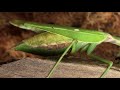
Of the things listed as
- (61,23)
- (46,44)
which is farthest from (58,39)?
(61,23)

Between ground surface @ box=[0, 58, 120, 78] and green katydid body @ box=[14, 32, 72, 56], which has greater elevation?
green katydid body @ box=[14, 32, 72, 56]

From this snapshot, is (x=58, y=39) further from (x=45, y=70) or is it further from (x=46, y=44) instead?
(x=45, y=70)

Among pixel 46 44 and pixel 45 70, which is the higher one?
pixel 46 44

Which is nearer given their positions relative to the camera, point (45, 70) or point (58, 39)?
point (58, 39)

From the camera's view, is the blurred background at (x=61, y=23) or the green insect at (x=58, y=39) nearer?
the green insect at (x=58, y=39)

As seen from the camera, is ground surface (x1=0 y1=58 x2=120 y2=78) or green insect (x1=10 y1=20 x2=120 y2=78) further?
ground surface (x1=0 y1=58 x2=120 y2=78)
